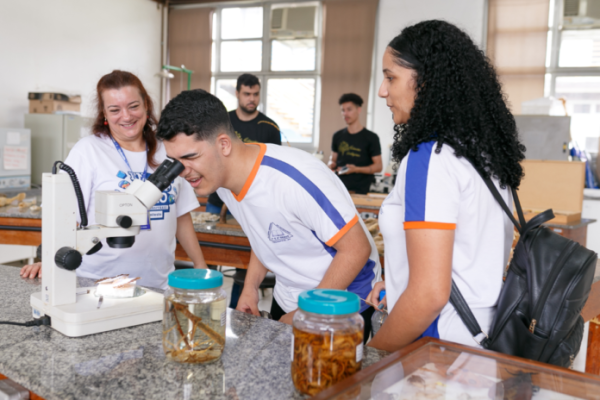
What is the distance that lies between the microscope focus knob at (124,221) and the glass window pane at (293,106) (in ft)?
21.3

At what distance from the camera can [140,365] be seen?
896mm

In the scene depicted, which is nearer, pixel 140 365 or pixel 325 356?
pixel 325 356

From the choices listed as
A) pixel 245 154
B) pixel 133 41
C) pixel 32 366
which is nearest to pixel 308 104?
pixel 133 41

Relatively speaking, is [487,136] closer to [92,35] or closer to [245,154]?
[245,154]

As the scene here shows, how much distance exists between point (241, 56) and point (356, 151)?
388cm

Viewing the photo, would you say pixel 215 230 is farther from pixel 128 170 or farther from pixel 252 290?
pixel 252 290

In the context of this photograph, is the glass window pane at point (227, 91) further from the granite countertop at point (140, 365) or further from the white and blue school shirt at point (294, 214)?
the granite countertop at point (140, 365)

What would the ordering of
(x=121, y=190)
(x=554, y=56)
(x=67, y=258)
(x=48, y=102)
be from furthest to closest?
(x=554, y=56) < (x=48, y=102) < (x=121, y=190) < (x=67, y=258)

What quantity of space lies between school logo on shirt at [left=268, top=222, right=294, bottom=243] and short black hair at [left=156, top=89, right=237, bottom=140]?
28cm

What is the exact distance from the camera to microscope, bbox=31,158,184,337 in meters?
1.03

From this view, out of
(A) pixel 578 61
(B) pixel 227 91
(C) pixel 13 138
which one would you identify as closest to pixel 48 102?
(C) pixel 13 138

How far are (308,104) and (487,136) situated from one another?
672 cm

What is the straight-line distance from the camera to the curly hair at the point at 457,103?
96 cm

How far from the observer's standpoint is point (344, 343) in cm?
76
